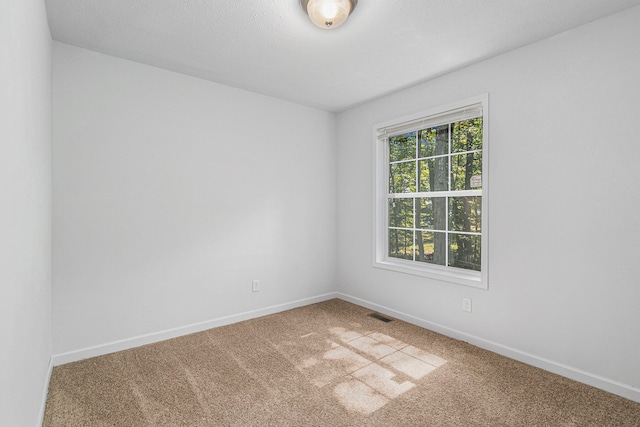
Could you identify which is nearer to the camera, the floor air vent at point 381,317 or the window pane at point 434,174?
the window pane at point 434,174

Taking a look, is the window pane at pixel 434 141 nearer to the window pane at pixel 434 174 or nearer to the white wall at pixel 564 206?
the window pane at pixel 434 174

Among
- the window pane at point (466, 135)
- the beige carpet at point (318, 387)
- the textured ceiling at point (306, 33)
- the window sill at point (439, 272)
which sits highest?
the textured ceiling at point (306, 33)

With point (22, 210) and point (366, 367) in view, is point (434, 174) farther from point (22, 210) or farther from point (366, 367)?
point (22, 210)

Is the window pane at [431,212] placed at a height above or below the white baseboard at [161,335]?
above

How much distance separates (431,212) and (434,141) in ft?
→ 2.37

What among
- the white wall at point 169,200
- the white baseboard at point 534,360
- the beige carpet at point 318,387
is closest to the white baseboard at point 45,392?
the beige carpet at point 318,387

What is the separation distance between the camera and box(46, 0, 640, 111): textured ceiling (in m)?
2.01

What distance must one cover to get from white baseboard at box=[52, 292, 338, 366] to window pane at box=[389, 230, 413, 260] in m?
1.21

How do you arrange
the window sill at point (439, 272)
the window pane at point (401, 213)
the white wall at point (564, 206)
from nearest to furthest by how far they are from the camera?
1. the white wall at point (564, 206)
2. the window sill at point (439, 272)
3. the window pane at point (401, 213)

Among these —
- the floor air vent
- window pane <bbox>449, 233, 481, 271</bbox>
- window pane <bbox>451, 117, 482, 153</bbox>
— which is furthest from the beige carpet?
window pane <bbox>451, 117, 482, 153</bbox>

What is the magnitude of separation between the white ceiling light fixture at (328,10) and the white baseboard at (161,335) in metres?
2.78

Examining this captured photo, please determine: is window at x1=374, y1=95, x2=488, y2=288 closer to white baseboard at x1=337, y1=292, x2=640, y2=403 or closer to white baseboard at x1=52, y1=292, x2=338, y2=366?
white baseboard at x1=337, y1=292, x2=640, y2=403

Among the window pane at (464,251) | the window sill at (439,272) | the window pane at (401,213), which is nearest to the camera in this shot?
the window sill at (439,272)

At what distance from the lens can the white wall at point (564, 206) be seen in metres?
2.06
